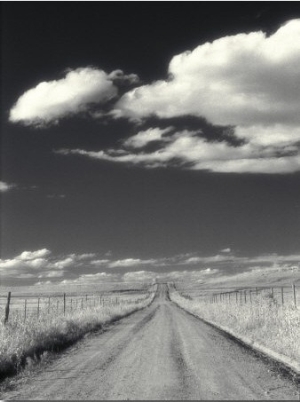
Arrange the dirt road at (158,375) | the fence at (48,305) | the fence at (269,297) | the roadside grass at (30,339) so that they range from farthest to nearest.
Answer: the fence at (269,297), the fence at (48,305), the roadside grass at (30,339), the dirt road at (158,375)

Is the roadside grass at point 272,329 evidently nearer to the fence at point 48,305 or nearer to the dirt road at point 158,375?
the dirt road at point 158,375

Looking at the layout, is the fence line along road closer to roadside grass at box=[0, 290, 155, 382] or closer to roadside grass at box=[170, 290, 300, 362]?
roadside grass at box=[170, 290, 300, 362]

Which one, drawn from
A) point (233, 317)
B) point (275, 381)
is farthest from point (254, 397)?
point (233, 317)

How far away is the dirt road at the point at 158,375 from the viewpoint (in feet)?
26.1

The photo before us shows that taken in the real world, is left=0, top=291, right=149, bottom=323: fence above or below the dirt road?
below

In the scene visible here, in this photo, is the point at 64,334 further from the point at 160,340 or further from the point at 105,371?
the point at 105,371

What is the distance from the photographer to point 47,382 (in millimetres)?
9219

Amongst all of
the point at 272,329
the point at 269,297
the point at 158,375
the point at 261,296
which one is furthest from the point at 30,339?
the point at 261,296

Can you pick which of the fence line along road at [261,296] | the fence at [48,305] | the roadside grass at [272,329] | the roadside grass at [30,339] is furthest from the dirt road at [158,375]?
the fence line along road at [261,296]

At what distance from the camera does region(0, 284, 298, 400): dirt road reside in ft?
26.1

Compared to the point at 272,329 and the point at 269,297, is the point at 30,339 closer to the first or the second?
the point at 272,329

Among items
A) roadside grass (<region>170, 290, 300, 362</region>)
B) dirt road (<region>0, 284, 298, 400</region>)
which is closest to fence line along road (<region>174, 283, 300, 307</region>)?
roadside grass (<region>170, 290, 300, 362</region>)

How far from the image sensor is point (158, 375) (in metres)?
9.68

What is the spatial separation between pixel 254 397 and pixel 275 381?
1773mm
